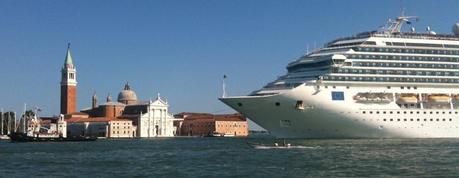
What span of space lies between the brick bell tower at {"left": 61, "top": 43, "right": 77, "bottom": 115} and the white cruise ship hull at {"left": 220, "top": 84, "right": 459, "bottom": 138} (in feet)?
394

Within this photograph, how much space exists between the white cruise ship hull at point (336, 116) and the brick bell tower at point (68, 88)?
12016 centimetres

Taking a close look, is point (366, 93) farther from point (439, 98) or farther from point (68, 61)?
point (68, 61)

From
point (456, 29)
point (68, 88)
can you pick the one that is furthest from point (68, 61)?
point (456, 29)

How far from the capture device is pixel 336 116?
72000 millimetres

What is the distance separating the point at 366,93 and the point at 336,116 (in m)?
4.20

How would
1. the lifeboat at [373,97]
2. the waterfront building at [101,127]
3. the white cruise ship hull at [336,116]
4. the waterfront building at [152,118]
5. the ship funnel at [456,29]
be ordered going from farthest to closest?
the waterfront building at [152,118]
the waterfront building at [101,127]
the ship funnel at [456,29]
the lifeboat at [373,97]
the white cruise ship hull at [336,116]

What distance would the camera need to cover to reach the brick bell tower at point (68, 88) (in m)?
189

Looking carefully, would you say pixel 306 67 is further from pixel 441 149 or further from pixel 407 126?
pixel 441 149

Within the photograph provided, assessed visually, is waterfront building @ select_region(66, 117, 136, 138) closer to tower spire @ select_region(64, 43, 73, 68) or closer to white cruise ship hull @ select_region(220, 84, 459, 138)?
tower spire @ select_region(64, 43, 73, 68)

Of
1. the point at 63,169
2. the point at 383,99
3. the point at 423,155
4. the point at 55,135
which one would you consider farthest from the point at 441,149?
the point at 55,135

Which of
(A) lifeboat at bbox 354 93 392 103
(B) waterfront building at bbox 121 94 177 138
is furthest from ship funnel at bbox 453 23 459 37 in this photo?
(B) waterfront building at bbox 121 94 177 138

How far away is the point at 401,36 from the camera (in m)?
79.2

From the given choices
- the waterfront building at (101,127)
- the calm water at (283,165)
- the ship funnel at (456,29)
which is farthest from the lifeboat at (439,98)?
the waterfront building at (101,127)

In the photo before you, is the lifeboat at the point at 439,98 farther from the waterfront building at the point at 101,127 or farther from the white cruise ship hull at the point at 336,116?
the waterfront building at the point at 101,127
